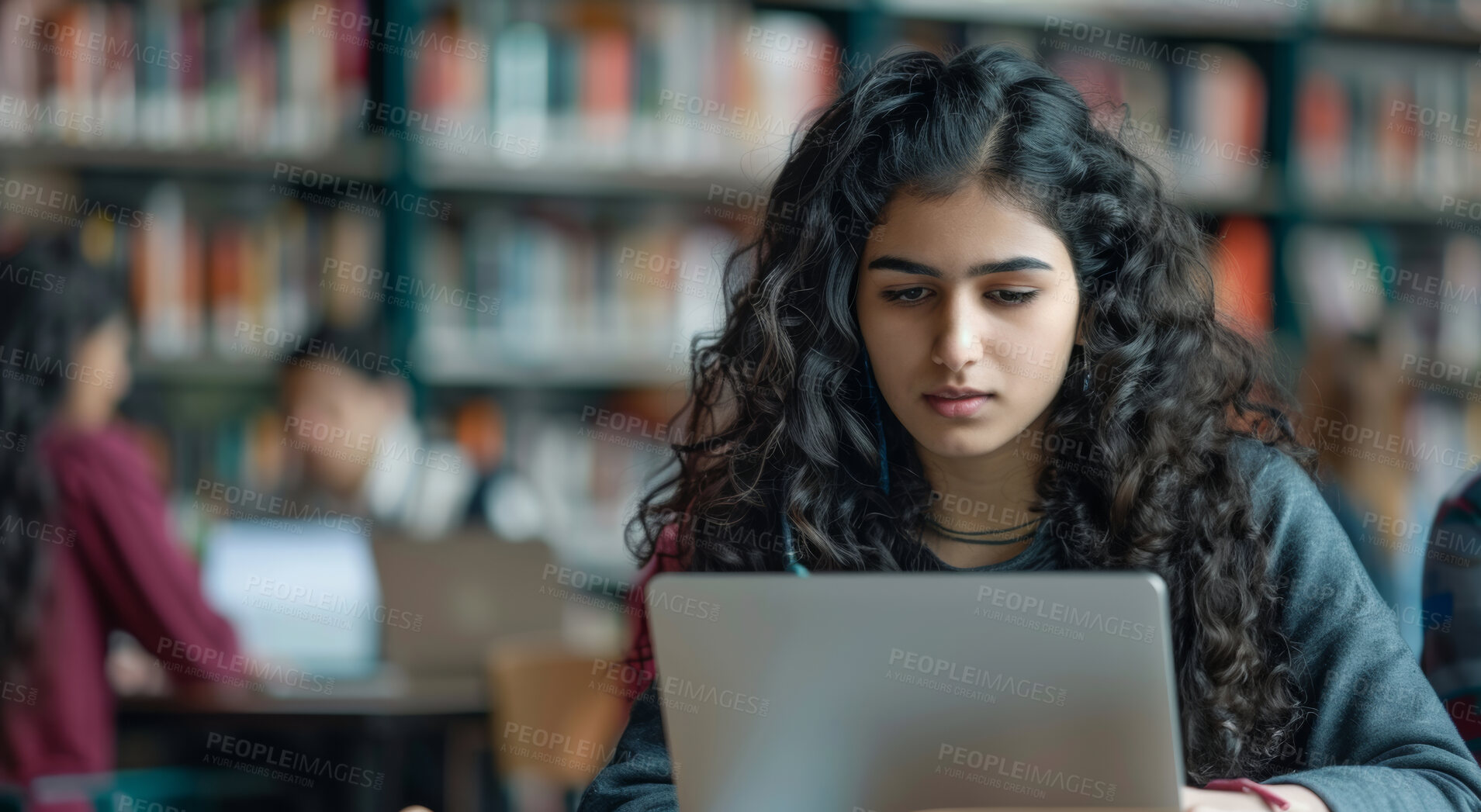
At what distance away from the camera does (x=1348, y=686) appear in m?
1.07

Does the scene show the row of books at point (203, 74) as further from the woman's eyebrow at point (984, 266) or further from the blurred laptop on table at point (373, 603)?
the woman's eyebrow at point (984, 266)

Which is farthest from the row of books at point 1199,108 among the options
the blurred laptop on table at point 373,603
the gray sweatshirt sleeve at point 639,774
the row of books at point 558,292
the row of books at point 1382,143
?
the gray sweatshirt sleeve at point 639,774

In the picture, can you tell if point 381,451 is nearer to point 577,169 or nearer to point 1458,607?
point 577,169

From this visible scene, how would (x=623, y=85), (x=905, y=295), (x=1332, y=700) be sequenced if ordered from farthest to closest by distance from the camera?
(x=623, y=85), (x=905, y=295), (x=1332, y=700)

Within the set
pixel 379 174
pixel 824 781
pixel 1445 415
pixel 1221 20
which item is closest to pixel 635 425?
pixel 379 174

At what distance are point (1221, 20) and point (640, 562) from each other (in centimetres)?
253

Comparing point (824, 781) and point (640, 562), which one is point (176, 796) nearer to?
point (640, 562)

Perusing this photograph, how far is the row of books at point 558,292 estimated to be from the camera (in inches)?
123

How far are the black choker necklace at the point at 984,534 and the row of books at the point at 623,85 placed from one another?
1.97 meters

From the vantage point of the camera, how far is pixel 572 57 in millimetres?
3090

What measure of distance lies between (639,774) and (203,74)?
7.90 feet

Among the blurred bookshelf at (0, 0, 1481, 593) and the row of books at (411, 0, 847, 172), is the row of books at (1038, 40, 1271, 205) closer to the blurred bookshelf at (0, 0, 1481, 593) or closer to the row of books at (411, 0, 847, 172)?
the blurred bookshelf at (0, 0, 1481, 593)

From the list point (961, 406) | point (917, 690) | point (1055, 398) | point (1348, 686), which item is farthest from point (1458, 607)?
point (917, 690)

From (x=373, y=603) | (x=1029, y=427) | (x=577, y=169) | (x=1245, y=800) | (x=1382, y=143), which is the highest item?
(x=1382, y=143)
